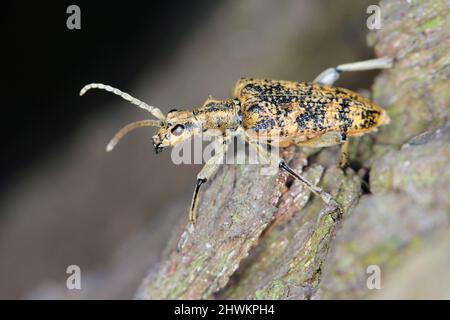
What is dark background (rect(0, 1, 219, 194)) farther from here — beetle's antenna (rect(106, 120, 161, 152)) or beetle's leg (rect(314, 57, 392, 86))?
beetle's leg (rect(314, 57, 392, 86))

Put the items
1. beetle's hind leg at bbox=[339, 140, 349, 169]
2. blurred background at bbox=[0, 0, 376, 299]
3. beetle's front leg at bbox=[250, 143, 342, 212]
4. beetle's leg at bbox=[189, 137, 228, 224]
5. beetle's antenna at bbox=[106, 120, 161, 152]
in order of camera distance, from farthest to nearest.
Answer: blurred background at bbox=[0, 0, 376, 299] → beetle's antenna at bbox=[106, 120, 161, 152] → beetle's leg at bbox=[189, 137, 228, 224] → beetle's hind leg at bbox=[339, 140, 349, 169] → beetle's front leg at bbox=[250, 143, 342, 212]

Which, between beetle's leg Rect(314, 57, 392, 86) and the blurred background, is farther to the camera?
the blurred background

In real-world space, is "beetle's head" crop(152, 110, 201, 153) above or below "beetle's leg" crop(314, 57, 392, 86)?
below

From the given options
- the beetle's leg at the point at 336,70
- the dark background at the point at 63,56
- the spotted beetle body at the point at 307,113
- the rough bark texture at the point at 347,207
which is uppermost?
the dark background at the point at 63,56

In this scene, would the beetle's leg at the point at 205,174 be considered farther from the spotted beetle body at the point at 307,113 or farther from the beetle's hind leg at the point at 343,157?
the beetle's hind leg at the point at 343,157

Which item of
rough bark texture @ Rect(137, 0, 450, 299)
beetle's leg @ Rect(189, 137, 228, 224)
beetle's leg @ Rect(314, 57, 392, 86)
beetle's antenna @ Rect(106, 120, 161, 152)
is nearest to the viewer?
rough bark texture @ Rect(137, 0, 450, 299)

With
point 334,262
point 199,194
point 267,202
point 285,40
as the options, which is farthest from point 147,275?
point 285,40

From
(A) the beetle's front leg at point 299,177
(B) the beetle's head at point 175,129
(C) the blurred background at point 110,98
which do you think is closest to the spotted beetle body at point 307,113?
(A) the beetle's front leg at point 299,177

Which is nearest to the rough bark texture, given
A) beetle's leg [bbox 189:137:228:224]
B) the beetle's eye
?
beetle's leg [bbox 189:137:228:224]
